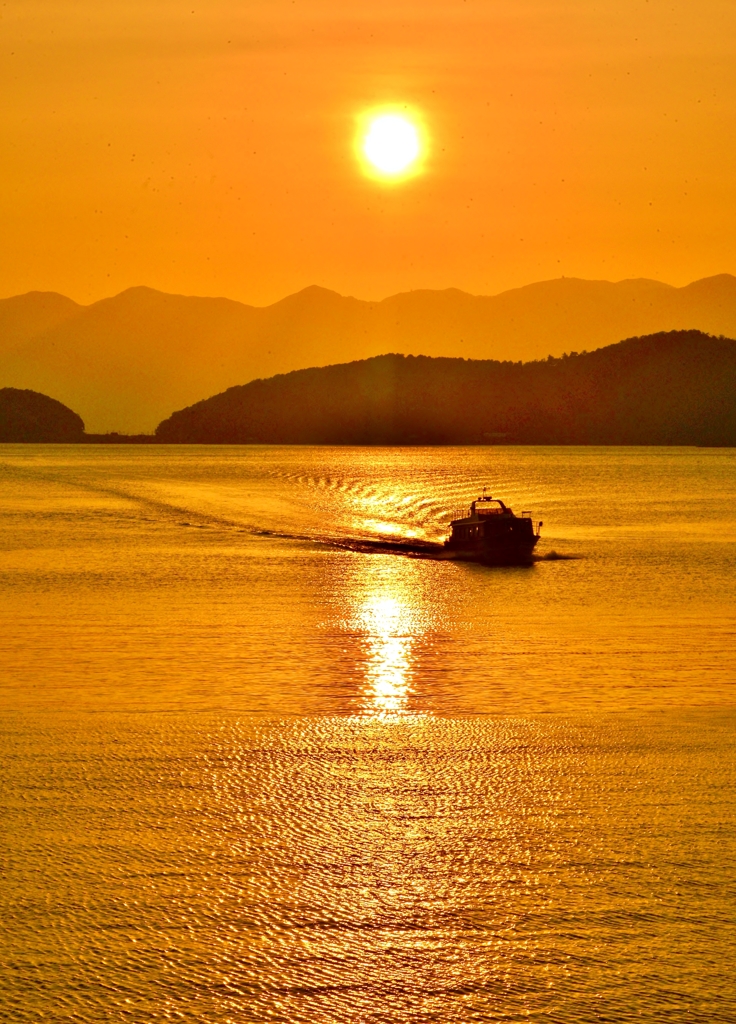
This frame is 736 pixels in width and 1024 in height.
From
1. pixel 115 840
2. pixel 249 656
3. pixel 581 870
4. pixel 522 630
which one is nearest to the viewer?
pixel 581 870

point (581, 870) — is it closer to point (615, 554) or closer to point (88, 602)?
point (88, 602)

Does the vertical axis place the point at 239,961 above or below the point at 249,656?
below

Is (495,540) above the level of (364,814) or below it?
above

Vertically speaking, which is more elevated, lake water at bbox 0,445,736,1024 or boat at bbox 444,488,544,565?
boat at bbox 444,488,544,565

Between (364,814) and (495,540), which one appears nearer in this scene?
(364,814)

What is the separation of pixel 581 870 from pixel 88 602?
30434 mm

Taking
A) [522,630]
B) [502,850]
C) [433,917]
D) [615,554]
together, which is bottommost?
[433,917]

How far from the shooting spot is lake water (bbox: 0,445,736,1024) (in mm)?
9867

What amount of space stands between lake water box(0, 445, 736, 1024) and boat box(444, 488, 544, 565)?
23173mm

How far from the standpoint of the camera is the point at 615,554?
6638cm

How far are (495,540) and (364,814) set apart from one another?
49.1 metres

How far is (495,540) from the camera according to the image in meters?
63.2

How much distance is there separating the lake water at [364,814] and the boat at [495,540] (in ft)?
76.0

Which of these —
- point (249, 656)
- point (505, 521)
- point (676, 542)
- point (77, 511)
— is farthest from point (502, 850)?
point (77, 511)
